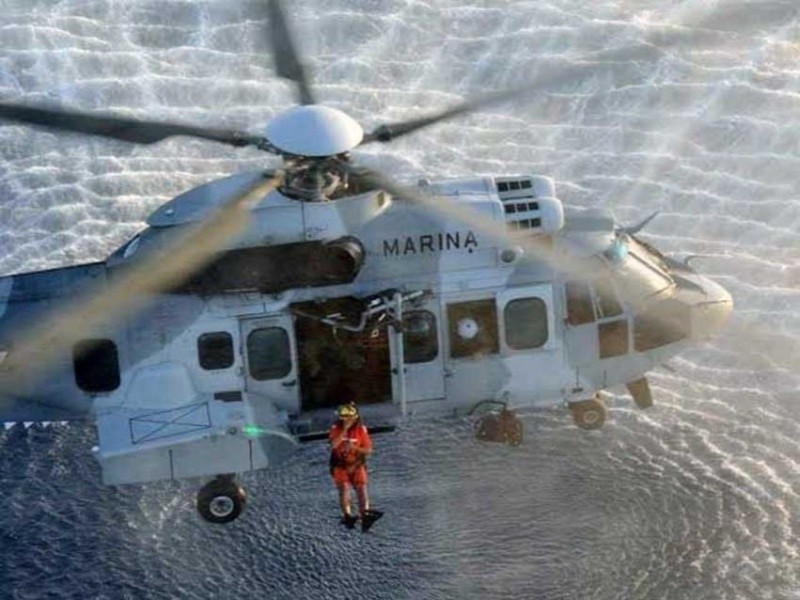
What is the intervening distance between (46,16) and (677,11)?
11.4 m

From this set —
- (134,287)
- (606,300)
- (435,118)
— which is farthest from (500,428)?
(134,287)

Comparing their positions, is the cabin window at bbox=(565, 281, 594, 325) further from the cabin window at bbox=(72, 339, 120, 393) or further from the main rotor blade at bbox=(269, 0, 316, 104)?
the cabin window at bbox=(72, 339, 120, 393)

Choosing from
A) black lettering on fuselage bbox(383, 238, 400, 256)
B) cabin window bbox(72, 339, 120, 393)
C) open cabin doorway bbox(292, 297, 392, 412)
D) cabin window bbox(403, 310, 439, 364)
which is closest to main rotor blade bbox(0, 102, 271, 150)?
black lettering on fuselage bbox(383, 238, 400, 256)

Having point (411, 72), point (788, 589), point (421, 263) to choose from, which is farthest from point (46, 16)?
point (788, 589)

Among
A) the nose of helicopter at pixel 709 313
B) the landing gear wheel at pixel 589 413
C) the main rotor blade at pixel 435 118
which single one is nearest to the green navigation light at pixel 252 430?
the main rotor blade at pixel 435 118

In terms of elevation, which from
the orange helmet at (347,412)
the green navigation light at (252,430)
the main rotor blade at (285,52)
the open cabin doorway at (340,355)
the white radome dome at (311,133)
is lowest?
the green navigation light at (252,430)

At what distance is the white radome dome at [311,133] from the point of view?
10883 mm

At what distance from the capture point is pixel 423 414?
13.4m

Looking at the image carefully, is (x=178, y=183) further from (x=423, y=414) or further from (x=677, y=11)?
(x=677, y=11)

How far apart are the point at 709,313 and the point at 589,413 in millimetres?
1725

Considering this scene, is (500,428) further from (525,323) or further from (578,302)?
(578,302)

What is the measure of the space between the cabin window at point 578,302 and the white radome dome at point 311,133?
3.30 meters

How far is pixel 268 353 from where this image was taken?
1296 cm

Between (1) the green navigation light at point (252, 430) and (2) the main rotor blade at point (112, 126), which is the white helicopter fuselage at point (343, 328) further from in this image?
(2) the main rotor blade at point (112, 126)
